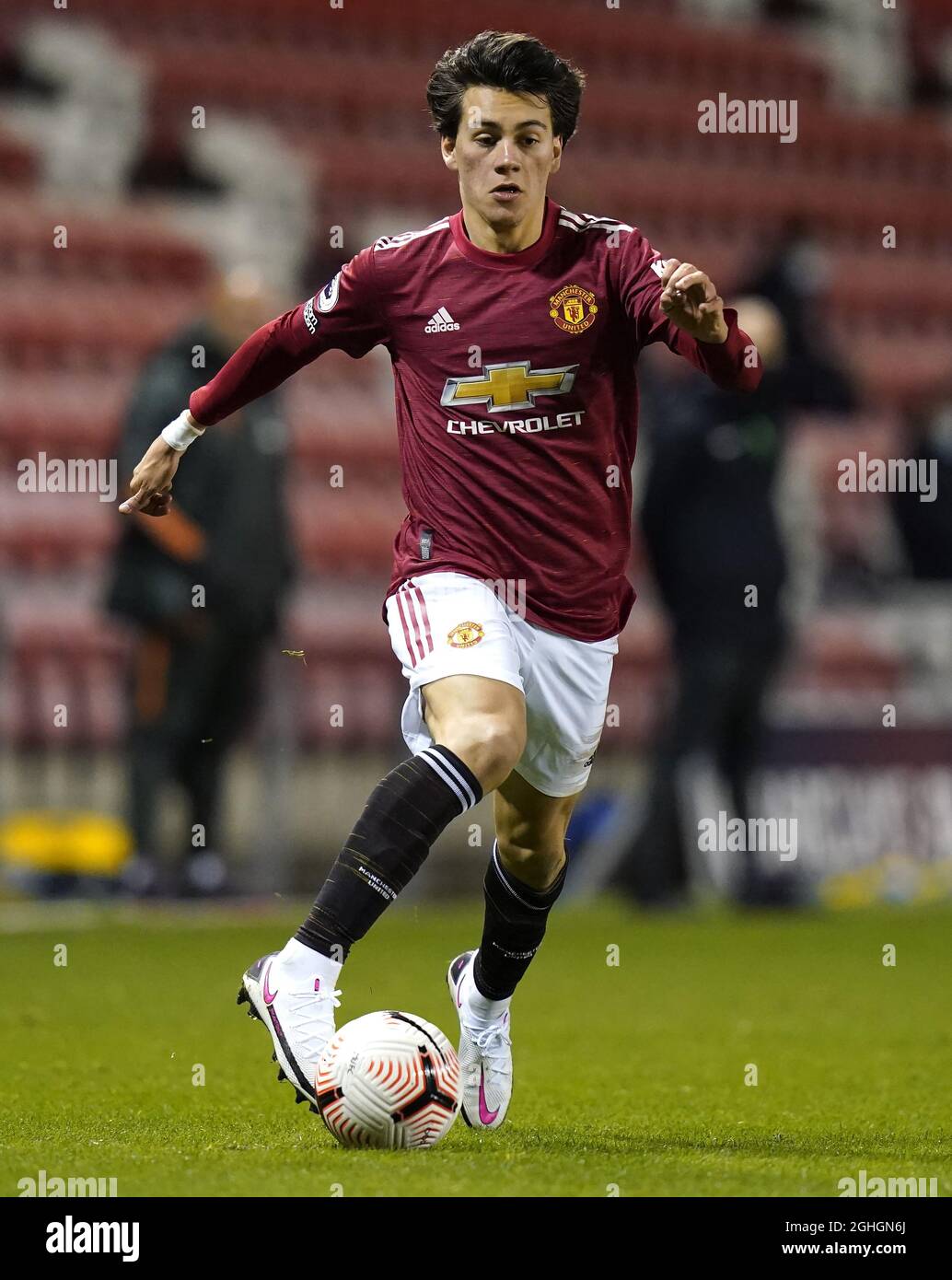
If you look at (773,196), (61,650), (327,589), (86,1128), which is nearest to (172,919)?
(61,650)

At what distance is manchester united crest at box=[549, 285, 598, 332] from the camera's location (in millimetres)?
4422

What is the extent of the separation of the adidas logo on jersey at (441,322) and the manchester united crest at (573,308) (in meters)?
0.20

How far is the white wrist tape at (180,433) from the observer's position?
4621 millimetres

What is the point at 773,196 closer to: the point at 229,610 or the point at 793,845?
the point at 793,845

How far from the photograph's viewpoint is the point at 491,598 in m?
4.37

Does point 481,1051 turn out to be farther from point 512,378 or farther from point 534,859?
point 512,378

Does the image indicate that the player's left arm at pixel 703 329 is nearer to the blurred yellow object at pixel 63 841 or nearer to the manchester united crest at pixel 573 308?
the manchester united crest at pixel 573 308

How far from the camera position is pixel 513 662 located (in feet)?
14.0

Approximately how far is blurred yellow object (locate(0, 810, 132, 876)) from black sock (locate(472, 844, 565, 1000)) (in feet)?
17.3

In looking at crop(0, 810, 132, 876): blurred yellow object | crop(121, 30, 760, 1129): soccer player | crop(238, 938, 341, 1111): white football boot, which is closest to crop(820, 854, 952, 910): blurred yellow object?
crop(0, 810, 132, 876): blurred yellow object

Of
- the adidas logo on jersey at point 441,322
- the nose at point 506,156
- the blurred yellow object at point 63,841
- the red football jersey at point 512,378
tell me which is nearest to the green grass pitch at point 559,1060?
the blurred yellow object at point 63,841

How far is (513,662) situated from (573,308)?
0.74 meters
